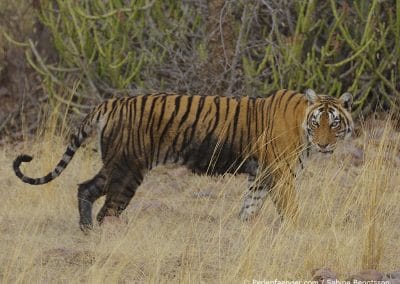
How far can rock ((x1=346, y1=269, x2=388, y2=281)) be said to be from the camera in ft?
19.5

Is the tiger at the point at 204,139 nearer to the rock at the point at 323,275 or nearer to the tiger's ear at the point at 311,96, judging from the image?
the tiger's ear at the point at 311,96

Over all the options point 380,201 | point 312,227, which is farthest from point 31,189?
point 380,201

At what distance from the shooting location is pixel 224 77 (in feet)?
35.5

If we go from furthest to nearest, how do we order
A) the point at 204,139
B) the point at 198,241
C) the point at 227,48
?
Result: the point at 227,48
the point at 204,139
the point at 198,241

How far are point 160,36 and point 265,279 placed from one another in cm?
531

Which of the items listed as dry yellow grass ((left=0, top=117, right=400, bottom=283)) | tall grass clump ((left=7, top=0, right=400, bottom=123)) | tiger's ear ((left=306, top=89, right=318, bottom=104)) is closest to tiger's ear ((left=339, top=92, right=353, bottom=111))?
tiger's ear ((left=306, top=89, right=318, bottom=104))

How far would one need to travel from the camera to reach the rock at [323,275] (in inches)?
233

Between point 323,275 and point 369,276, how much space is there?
9.5 inches

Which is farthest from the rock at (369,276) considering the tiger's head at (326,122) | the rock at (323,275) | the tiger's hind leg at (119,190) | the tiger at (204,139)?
the tiger's hind leg at (119,190)

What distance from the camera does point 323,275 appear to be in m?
5.96

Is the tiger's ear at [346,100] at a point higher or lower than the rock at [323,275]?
higher

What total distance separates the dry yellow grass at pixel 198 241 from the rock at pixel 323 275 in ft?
0.37

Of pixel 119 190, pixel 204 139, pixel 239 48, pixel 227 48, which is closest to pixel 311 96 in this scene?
pixel 204 139

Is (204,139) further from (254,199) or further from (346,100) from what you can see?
(346,100)
